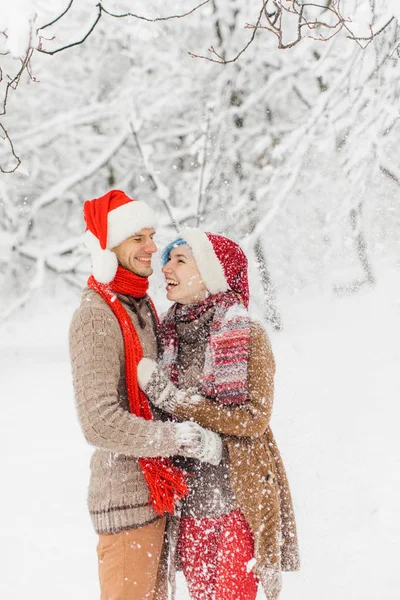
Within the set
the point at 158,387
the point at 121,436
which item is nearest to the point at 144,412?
the point at 158,387

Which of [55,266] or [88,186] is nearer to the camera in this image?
[55,266]

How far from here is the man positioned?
2250 mm

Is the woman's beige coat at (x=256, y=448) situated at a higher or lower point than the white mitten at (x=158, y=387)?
lower

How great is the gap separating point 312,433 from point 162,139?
20.2 feet

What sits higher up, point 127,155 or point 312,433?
point 127,155

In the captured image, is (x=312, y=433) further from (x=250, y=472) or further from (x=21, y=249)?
(x=21, y=249)

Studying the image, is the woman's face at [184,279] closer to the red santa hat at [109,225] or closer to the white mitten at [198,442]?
the red santa hat at [109,225]

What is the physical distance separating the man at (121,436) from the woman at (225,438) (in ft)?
0.35

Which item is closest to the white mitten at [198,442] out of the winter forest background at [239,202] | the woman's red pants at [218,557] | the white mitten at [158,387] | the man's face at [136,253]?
the white mitten at [158,387]

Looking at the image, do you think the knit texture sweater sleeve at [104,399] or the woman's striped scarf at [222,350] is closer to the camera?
the knit texture sweater sleeve at [104,399]

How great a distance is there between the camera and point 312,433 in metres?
6.96

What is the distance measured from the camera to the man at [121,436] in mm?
2250

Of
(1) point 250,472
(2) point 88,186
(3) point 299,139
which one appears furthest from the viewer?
(2) point 88,186

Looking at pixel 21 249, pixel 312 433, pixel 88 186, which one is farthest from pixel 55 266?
pixel 312 433
